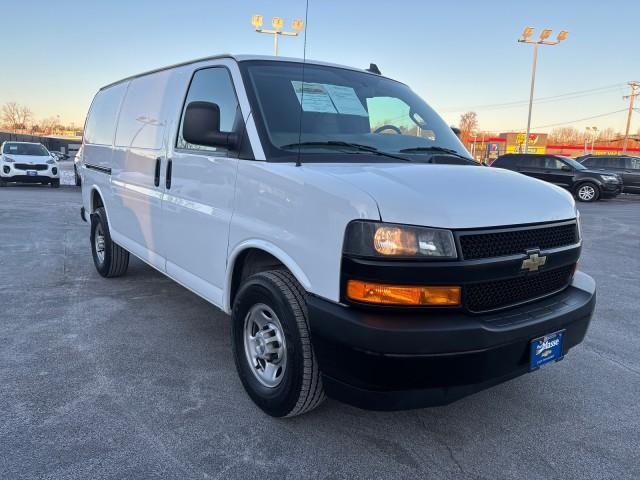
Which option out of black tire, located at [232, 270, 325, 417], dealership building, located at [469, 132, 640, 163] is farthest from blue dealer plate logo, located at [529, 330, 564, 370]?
dealership building, located at [469, 132, 640, 163]

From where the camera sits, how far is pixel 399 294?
2.19 meters

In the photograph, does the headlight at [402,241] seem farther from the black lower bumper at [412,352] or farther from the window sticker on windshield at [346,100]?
the window sticker on windshield at [346,100]

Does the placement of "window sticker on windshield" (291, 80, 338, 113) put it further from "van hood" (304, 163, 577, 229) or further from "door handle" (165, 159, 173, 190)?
"door handle" (165, 159, 173, 190)

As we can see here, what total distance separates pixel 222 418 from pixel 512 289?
5.77 ft

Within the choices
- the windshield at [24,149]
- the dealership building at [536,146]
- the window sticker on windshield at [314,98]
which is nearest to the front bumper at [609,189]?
the window sticker on windshield at [314,98]

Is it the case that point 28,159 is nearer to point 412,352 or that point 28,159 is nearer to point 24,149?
point 24,149

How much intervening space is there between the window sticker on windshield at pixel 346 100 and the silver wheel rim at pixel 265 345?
148 centimetres

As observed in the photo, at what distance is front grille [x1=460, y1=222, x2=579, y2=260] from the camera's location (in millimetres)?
2279

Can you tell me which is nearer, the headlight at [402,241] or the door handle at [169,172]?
the headlight at [402,241]

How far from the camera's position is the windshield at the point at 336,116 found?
2996 millimetres

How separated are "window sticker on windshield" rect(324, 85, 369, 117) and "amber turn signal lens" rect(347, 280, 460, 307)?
1.58 meters

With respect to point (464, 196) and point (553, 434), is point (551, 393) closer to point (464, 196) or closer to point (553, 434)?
point (553, 434)

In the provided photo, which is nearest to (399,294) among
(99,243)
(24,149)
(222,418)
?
(222,418)

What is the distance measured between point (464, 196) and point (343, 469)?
1.46 meters
